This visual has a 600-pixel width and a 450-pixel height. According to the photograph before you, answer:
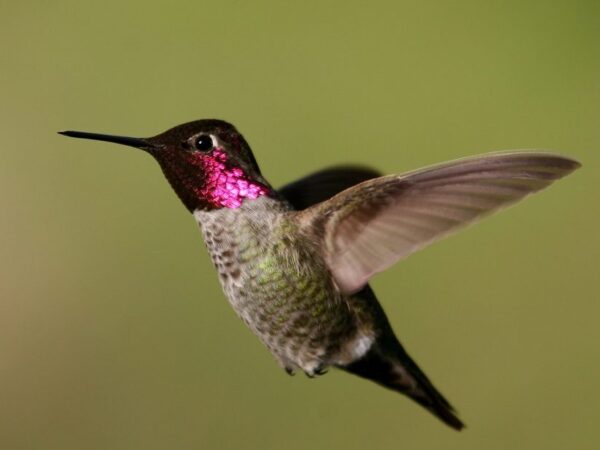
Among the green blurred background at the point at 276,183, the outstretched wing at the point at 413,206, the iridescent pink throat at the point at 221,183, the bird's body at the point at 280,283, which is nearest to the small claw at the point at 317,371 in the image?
the bird's body at the point at 280,283

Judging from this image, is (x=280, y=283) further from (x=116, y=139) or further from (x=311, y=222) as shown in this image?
(x=116, y=139)

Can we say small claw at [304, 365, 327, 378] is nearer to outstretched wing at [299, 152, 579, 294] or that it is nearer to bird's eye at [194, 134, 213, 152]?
outstretched wing at [299, 152, 579, 294]

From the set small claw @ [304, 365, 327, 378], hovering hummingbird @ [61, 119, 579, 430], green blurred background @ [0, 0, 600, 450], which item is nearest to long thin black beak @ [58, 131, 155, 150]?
hovering hummingbird @ [61, 119, 579, 430]

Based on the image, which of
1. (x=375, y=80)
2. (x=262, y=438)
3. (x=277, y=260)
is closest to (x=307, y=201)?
(x=277, y=260)

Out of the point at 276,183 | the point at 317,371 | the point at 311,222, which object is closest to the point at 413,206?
the point at 311,222

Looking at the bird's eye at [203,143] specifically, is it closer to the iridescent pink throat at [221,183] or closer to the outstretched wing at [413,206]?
the iridescent pink throat at [221,183]
